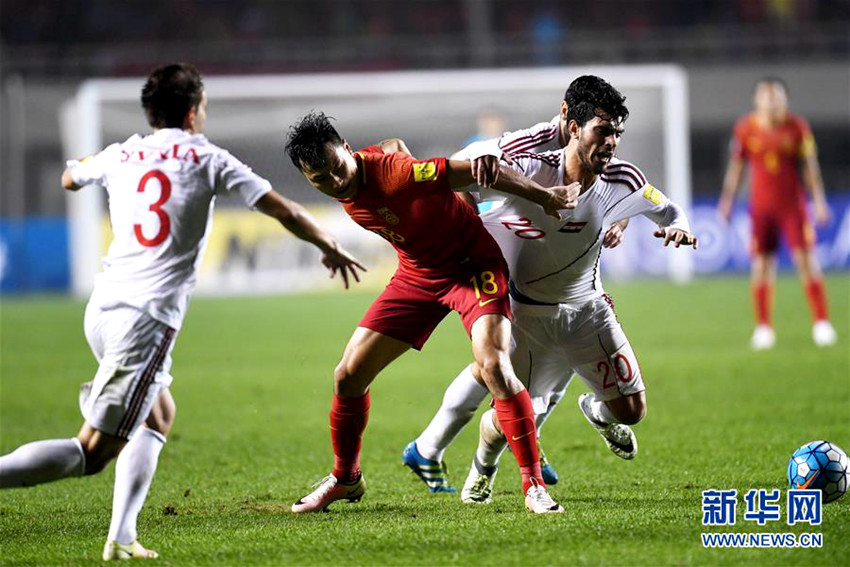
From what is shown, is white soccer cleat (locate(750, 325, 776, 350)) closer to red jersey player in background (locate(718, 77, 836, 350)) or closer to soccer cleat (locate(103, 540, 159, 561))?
red jersey player in background (locate(718, 77, 836, 350))

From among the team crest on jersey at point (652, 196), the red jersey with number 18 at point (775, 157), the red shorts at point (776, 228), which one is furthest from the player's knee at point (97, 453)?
the red jersey with number 18 at point (775, 157)

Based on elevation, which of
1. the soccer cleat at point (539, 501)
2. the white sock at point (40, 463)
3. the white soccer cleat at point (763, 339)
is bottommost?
the white soccer cleat at point (763, 339)

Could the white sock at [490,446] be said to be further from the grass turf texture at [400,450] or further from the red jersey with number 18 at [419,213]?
the red jersey with number 18 at [419,213]

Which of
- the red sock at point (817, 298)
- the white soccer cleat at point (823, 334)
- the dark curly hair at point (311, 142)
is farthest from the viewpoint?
the red sock at point (817, 298)

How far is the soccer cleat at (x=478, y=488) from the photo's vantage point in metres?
5.88

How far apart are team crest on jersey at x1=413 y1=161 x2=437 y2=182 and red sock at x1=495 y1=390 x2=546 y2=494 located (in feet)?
3.43

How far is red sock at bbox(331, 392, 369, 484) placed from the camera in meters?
5.86

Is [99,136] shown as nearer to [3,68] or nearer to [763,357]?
[3,68]

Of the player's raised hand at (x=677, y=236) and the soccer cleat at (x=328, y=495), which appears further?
the soccer cleat at (x=328, y=495)

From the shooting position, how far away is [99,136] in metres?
22.5

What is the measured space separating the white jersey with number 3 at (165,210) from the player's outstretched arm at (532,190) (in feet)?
3.57

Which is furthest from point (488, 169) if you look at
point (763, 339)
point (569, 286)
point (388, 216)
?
point (763, 339)

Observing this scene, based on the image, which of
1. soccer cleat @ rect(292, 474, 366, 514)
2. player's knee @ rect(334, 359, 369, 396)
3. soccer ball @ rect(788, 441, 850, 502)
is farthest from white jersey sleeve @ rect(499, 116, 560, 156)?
soccer ball @ rect(788, 441, 850, 502)

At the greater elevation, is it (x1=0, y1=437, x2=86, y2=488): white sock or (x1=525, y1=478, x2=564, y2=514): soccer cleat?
(x1=0, y1=437, x2=86, y2=488): white sock
